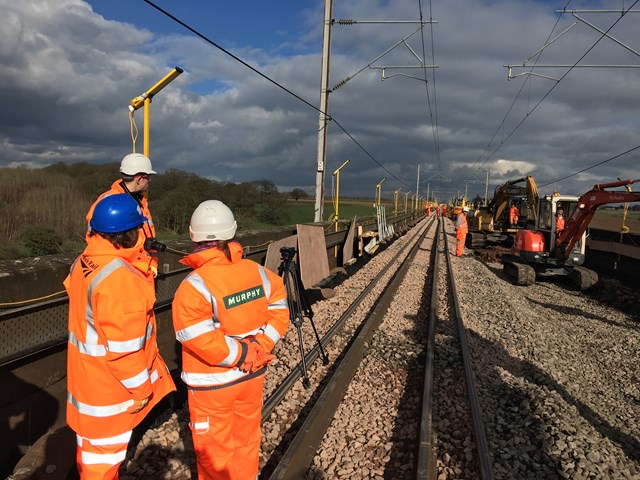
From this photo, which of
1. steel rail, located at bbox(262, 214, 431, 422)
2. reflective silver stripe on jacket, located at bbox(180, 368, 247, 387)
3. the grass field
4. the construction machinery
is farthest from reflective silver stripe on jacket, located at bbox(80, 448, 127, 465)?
the construction machinery

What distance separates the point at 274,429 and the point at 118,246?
267 cm

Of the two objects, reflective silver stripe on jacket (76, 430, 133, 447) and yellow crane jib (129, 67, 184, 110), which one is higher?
yellow crane jib (129, 67, 184, 110)

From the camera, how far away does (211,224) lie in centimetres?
263

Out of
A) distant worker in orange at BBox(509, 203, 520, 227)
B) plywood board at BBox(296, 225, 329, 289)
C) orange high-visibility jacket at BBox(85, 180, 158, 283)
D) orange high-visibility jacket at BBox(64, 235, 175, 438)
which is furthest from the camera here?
distant worker in orange at BBox(509, 203, 520, 227)

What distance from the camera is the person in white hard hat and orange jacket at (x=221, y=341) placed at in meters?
2.49

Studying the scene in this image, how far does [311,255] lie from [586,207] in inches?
313

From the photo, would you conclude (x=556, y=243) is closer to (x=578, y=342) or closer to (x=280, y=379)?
(x=578, y=342)

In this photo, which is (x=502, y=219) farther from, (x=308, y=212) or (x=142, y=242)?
(x=142, y=242)

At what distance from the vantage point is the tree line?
25.6 feet

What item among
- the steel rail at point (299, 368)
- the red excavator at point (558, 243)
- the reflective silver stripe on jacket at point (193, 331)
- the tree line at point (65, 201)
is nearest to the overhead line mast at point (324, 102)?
the tree line at point (65, 201)

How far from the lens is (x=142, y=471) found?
11.5 ft

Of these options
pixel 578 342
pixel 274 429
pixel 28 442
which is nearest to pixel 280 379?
pixel 274 429

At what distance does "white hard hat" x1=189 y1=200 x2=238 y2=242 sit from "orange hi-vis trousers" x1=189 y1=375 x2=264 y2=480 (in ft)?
3.05

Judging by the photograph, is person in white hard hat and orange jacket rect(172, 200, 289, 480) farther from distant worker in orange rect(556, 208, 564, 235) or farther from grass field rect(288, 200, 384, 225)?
distant worker in orange rect(556, 208, 564, 235)
